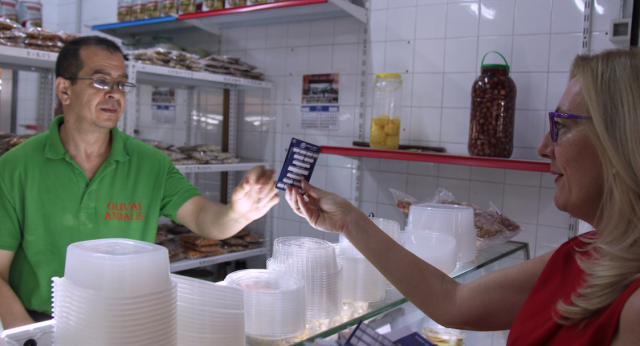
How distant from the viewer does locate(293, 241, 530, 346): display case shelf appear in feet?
3.29

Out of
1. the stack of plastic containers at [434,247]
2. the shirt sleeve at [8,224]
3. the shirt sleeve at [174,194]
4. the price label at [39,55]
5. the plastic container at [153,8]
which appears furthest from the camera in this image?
the plastic container at [153,8]

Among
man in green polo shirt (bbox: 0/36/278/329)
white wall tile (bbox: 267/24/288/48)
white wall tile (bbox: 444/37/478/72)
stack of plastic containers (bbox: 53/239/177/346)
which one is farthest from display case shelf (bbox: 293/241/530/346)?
white wall tile (bbox: 267/24/288/48)

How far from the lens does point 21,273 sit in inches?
64.0

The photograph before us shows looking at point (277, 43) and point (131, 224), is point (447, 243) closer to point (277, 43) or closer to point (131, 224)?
point (131, 224)

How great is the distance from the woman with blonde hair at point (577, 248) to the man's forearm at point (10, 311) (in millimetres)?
984

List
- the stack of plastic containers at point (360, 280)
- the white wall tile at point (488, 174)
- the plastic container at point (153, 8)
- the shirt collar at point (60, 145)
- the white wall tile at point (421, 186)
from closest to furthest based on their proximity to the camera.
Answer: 1. the stack of plastic containers at point (360, 280)
2. the shirt collar at point (60, 145)
3. the white wall tile at point (488, 174)
4. the white wall tile at point (421, 186)
5. the plastic container at point (153, 8)

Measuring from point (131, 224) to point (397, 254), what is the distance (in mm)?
1138

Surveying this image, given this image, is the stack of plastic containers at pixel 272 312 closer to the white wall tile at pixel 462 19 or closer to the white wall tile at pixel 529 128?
the white wall tile at pixel 529 128

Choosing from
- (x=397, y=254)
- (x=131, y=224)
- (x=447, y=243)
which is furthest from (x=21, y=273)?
(x=447, y=243)

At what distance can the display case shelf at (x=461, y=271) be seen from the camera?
100 cm

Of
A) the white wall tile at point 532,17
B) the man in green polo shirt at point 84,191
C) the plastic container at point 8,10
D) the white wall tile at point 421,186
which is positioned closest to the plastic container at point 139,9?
the plastic container at point 8,10

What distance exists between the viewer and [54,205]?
1646 mm

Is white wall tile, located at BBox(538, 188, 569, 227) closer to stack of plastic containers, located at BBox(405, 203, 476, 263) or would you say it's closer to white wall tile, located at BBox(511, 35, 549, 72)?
white wall tile, located at BBox(511, 35, 549, 72)

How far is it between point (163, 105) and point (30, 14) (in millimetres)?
1196
